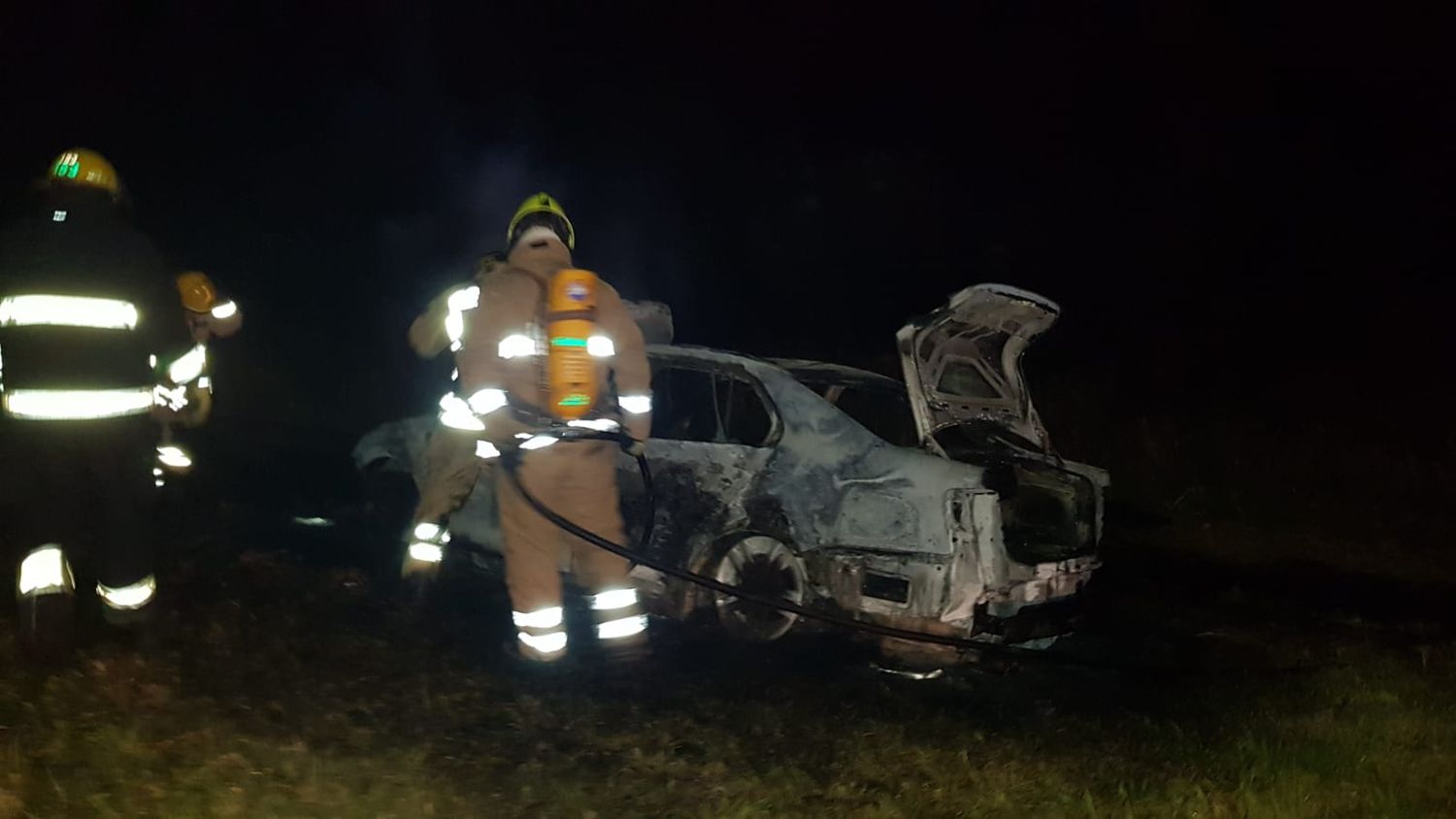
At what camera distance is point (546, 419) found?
507 centimetres

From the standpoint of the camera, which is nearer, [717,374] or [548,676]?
[548,676]

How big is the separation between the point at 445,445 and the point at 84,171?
6.46 feet

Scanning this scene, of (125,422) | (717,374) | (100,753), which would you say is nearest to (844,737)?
(717,374)

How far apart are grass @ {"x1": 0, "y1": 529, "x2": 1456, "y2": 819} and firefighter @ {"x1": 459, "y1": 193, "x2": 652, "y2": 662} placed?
1.19ft

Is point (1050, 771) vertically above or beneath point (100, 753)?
beneath

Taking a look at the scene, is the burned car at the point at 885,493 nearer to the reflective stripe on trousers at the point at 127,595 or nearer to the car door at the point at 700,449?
the car door at the point at 700,449

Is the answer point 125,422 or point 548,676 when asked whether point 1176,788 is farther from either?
point 125,422

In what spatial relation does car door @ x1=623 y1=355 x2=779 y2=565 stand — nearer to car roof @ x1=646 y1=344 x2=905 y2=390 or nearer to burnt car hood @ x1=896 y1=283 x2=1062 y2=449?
car roof @ x1=646 y1=344 x2=905 y2=390

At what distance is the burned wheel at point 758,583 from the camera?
6.03m

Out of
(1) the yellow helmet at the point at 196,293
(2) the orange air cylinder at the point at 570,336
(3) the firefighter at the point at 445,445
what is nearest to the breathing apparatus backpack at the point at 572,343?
(2) the orange air cylinder at the point at 570,336

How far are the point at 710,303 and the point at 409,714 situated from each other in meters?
19.7

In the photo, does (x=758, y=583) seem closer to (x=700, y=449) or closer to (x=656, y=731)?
(x=700, y=449)

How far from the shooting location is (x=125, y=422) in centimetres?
466

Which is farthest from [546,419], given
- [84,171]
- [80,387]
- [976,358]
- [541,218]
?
[976,358]
